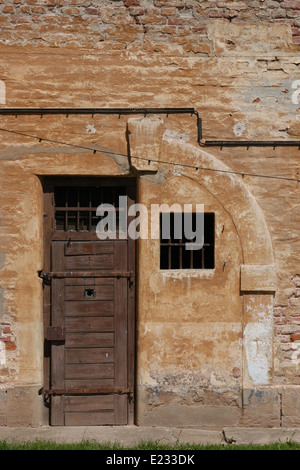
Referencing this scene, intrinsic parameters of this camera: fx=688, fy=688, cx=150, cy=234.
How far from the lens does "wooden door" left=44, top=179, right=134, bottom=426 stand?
311 inches

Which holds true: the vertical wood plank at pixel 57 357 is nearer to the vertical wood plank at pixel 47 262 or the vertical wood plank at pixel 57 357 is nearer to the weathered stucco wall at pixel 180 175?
the vertical wood plank at pixel 47 262

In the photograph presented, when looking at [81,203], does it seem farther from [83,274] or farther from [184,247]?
[184,247]

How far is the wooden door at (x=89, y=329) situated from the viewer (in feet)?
25.9

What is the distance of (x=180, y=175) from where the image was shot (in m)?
7.85

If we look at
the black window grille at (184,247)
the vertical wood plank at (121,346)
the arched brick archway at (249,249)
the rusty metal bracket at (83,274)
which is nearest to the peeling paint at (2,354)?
the rusty metal bracket at (83,274)

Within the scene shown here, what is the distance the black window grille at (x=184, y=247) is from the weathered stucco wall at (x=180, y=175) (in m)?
0.17

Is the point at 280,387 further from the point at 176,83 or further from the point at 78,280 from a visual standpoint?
the point at 176,83

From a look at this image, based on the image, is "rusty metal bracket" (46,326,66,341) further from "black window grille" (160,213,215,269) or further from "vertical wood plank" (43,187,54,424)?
"black window grille" (160,213,215,269)

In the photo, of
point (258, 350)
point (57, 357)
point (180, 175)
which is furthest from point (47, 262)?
point (258, 350)

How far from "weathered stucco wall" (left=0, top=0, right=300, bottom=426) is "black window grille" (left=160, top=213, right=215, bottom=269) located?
6.8 inches

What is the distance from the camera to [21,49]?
306 inches

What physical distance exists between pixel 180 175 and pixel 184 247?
2.75 ft

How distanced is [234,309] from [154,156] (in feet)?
6.42

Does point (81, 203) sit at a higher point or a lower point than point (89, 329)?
higher
